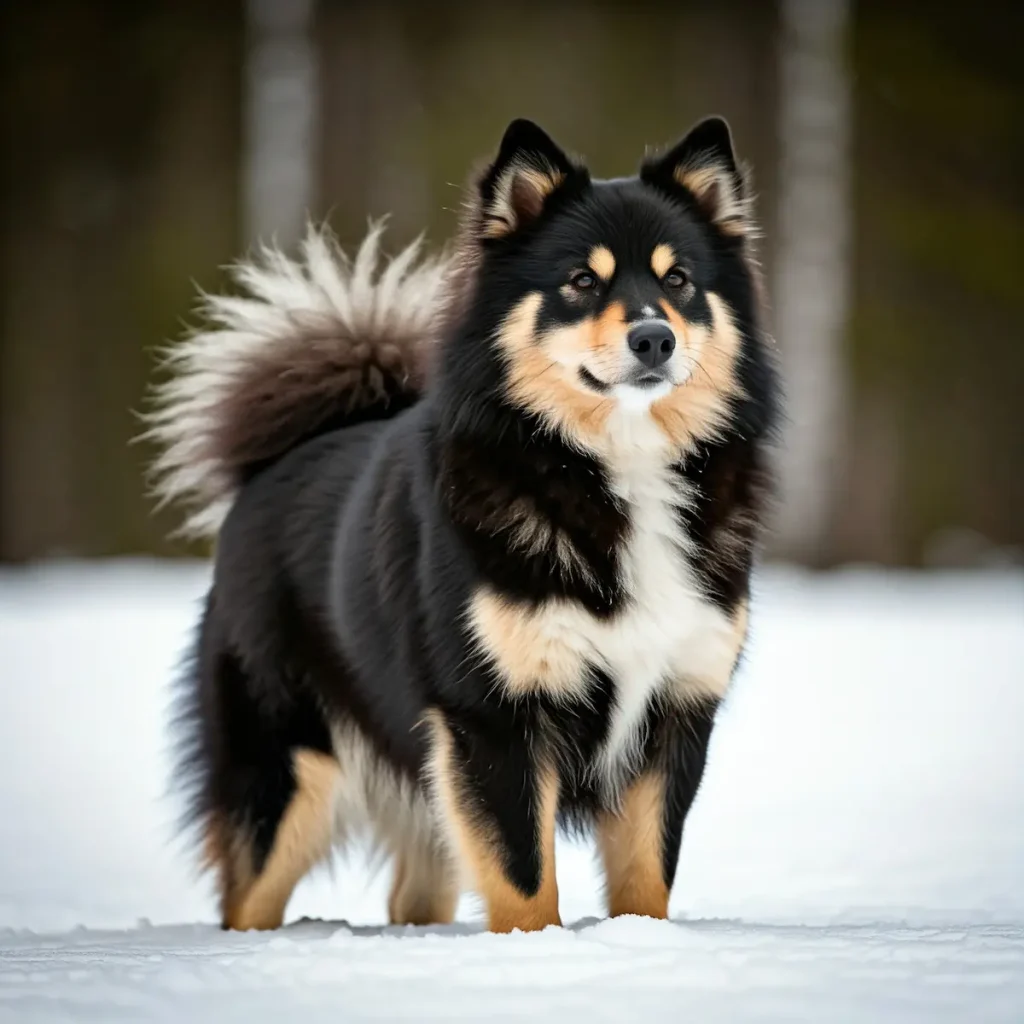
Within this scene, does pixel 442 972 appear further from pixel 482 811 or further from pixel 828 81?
pixel 828 81

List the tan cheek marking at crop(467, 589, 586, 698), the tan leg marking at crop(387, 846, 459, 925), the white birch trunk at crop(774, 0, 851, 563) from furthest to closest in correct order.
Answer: the white birch trunk at crop(774, 0, 851, 563) → the tan leg marking at crop(387, 846, 459, 925) → the tan cheek marking at crop(467, 589, 586, 698)

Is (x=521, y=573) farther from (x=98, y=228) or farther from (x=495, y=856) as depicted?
(x=98, y=228)

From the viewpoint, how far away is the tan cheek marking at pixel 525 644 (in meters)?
3.10

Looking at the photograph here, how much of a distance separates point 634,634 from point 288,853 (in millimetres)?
1218

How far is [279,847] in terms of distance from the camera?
3818 mm

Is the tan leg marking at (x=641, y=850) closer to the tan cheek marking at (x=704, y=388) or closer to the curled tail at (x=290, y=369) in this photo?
the tan cheek marking at (x=704, y=388)

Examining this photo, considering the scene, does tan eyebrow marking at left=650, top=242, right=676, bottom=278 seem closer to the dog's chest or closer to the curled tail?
the dog's chest

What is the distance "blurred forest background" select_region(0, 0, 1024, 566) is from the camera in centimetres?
1374

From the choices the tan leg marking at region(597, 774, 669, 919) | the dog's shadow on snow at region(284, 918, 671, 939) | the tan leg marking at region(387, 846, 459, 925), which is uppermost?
the tan leg marking at region(597, 774, 669, 919)

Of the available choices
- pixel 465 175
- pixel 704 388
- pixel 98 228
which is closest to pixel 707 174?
pixel 704 388

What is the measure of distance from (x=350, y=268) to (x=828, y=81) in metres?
8.87

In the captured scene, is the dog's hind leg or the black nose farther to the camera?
the dog's hind leg

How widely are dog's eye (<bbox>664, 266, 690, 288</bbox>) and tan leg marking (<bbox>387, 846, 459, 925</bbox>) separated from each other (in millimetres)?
1729

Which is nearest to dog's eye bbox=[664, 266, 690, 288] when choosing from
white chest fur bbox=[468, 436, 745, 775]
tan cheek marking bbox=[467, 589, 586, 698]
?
white chest fur bbox=[468, 436, 745, 775]
